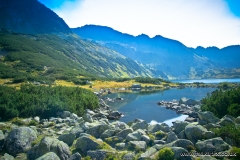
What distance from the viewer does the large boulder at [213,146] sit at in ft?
50.6

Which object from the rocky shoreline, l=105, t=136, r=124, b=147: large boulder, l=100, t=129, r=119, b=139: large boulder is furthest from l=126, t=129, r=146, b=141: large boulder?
l=100, t=129, r=119, b=139: large boulder

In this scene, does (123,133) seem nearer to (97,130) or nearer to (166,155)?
(97,130)

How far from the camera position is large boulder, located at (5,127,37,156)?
57.9 ft

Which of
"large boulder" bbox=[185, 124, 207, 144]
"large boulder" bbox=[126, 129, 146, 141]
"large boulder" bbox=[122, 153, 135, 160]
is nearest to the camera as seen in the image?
"large boulder" bbox=[122, 153, 135, 160]

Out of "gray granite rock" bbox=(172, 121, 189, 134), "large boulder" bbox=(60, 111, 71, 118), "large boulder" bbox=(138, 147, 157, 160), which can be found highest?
"gray granite rock" bbox=(172, 121, 189, 134)

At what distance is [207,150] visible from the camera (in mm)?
15711

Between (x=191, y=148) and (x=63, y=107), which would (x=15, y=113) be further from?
(x=191, y=148)

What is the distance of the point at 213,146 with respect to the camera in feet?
51.5

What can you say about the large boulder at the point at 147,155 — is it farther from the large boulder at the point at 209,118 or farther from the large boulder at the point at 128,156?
the large boulder at the point at 209,118

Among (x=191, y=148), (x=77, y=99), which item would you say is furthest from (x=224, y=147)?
(x=77, y=99)

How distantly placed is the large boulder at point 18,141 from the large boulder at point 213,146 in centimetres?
1706

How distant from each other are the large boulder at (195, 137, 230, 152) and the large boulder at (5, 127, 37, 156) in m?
17.1

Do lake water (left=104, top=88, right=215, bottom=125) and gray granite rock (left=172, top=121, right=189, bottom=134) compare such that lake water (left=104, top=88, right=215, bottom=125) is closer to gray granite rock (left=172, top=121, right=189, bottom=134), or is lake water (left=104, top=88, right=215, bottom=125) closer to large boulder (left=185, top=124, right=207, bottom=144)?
gray granite rock (left=172, top=121, right=189, bottom=134)

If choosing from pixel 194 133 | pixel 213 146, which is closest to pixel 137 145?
pixel 194 133
